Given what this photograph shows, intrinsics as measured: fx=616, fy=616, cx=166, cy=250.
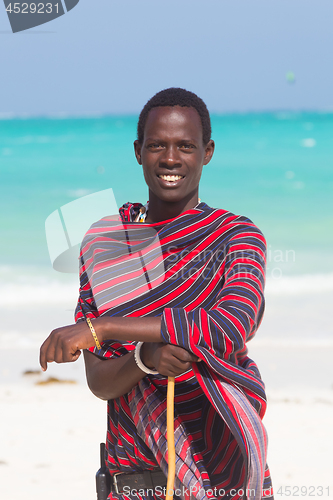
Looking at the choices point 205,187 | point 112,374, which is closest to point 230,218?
point 112,374

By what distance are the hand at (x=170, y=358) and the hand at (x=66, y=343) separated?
176mm

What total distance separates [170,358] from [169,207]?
61 cm

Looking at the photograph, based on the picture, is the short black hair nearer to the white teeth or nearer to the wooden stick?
the white teeth

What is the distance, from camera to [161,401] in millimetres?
1867

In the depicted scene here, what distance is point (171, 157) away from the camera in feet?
6.31

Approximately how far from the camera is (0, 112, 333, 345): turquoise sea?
9.22m

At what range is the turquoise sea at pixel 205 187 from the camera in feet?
A: 30.2

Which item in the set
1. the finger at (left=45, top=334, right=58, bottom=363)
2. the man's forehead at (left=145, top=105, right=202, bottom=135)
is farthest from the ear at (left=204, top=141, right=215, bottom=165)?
the finger at (left=45, top=334, right=58, bottom=363)

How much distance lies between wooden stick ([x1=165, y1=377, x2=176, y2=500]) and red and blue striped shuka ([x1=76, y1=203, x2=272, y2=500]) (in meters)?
0.05

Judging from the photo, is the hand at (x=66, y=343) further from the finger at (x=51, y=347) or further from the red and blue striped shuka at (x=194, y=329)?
the red and blue striped shuka at (x=194, y=329)

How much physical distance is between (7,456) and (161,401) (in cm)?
265

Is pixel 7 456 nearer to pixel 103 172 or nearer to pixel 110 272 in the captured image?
pixel 110 272

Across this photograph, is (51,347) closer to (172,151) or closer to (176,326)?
(176,326)

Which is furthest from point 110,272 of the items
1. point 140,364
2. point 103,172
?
point 103,172
